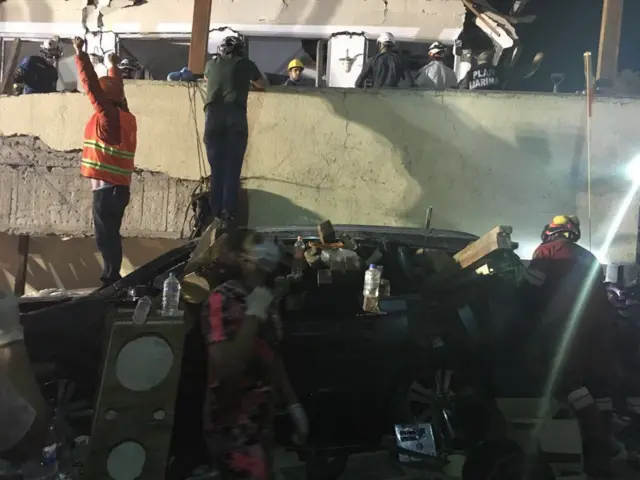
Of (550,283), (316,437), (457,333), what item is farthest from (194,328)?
(550,283)

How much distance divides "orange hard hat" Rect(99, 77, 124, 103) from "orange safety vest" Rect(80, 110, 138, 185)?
0.47ft

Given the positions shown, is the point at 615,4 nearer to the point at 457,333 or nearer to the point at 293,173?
the point at 293,173

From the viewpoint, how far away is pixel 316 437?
319 cm

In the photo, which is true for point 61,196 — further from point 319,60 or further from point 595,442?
point 595,442

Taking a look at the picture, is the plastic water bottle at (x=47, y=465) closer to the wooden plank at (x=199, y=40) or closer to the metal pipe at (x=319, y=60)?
the wooden plank at (x=199, y=40)

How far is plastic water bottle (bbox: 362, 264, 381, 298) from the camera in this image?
3449mm

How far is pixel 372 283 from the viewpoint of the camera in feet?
11.4

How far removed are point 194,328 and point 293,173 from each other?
4.03 metres

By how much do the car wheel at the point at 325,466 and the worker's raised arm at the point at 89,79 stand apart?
3.77 meters

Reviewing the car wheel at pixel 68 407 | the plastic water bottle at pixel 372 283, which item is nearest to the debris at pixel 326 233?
the plastic water bottle at pixel 372 283

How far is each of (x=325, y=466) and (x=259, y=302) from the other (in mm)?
1049

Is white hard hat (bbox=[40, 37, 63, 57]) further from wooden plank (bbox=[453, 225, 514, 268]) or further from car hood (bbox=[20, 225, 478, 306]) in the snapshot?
wooden plank (bbox=[453, 225, 514, 268])

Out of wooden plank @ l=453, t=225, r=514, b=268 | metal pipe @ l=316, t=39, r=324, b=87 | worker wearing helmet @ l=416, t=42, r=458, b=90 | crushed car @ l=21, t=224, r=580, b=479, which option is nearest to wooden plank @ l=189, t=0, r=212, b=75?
metal pipe @ l=316, t=39, r=324, b=87

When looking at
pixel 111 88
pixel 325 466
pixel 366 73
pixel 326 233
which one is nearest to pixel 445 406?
pixel 325 466
